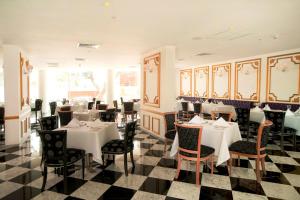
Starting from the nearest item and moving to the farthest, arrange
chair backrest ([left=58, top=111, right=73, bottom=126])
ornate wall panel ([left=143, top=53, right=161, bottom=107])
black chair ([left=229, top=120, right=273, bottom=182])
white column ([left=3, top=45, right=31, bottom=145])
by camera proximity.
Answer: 1. black chair ([left=229, top=120, right=273, bottom=182])
2. white column ([left=3, top=45, right=31, bottom=145])
3. chair backrest ([left=58, top=111, right=73, bottom=126])
4. ornate wall panel ([left=143, top=53, right=161, bottom=107])

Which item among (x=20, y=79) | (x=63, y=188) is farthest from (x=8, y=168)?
(x=20, y=79)

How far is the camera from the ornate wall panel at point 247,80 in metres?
7.51

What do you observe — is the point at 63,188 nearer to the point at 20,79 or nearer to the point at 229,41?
the point at 20,79

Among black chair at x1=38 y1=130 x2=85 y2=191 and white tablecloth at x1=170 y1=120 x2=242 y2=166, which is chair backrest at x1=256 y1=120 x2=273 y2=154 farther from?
black chair at x1=38 y1=130 x2=85 y2=191

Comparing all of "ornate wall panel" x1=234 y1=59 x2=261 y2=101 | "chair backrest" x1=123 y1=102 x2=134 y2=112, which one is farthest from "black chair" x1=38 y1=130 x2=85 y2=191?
"ornate wall panel" x1=234 y1=59 x2=261 y2=101

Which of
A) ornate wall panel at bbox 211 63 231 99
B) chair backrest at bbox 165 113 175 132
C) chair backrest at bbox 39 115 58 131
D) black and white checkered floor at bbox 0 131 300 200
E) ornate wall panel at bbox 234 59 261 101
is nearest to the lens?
black and white checkered floor at bbox 0 131 300 200

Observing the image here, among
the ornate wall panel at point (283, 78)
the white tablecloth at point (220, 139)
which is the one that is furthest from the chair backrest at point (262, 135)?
the ornate wall panel at point (283, 78)

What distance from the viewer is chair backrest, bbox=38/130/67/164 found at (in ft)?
9.25

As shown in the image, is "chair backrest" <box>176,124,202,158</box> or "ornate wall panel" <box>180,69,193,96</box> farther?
"ornate wall panel" <box>180,69,193,96</box>

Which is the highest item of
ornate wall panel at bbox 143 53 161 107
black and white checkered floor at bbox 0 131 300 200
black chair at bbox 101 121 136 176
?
ornate wall panel at bbox 143 53 161 107

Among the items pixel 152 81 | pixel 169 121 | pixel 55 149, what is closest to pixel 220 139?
pixel 169 121

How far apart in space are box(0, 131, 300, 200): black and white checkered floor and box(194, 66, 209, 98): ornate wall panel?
595 centimetres

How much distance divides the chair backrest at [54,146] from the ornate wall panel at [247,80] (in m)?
7.01

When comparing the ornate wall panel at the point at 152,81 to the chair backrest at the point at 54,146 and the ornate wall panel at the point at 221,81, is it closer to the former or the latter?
the chair backrest at the point at 54,146
